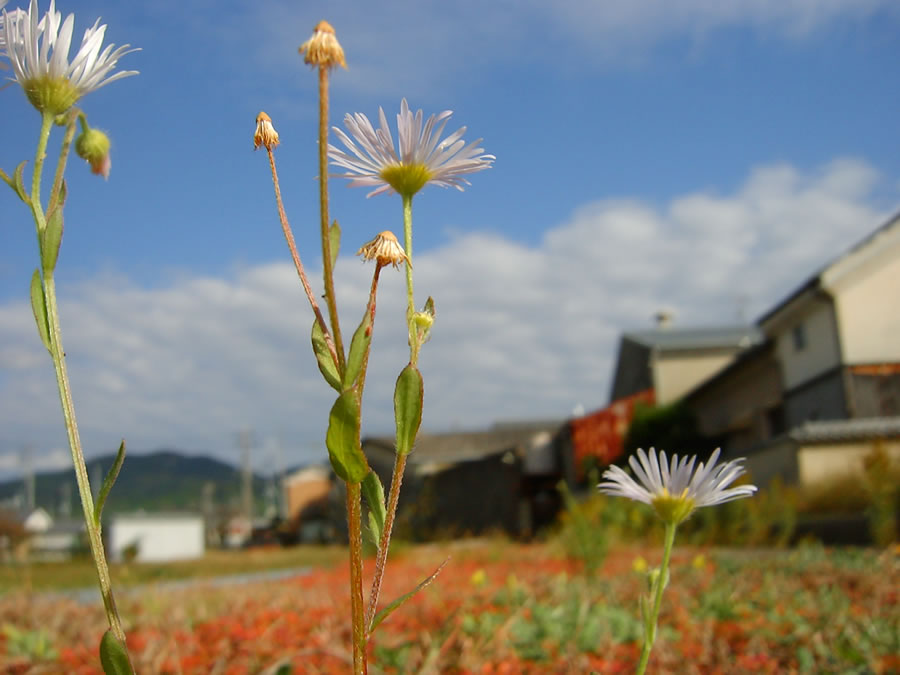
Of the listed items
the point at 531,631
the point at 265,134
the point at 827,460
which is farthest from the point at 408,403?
the point at 827,460

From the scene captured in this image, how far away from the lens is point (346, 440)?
0.70m

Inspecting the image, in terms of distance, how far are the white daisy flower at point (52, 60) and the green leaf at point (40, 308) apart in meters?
0.16

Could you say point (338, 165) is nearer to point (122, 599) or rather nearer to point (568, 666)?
point (568, 666)

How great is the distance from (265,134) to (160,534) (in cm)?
5739

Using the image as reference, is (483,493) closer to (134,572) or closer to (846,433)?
(134,572)

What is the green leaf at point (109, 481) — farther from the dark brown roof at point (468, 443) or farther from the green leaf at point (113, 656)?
the dark brown roof at point (468, 443)

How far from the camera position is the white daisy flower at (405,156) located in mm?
815

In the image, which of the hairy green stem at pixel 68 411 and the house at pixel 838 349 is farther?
the house at pixel 838 349

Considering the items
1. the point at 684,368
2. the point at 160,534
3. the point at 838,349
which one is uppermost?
the point at 684,368

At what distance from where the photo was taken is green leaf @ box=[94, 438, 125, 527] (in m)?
0.73

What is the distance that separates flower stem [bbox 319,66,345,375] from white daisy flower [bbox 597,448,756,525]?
0.32 m

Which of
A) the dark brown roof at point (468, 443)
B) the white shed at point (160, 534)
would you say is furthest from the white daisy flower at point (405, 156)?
the white shed at point (160, 534)

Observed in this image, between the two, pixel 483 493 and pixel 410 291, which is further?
pixel 483 493

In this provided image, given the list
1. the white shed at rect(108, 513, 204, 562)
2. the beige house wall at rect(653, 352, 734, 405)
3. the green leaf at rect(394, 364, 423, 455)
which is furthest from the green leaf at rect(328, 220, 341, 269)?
the white shed at rect(108, 513, 204, 562)
